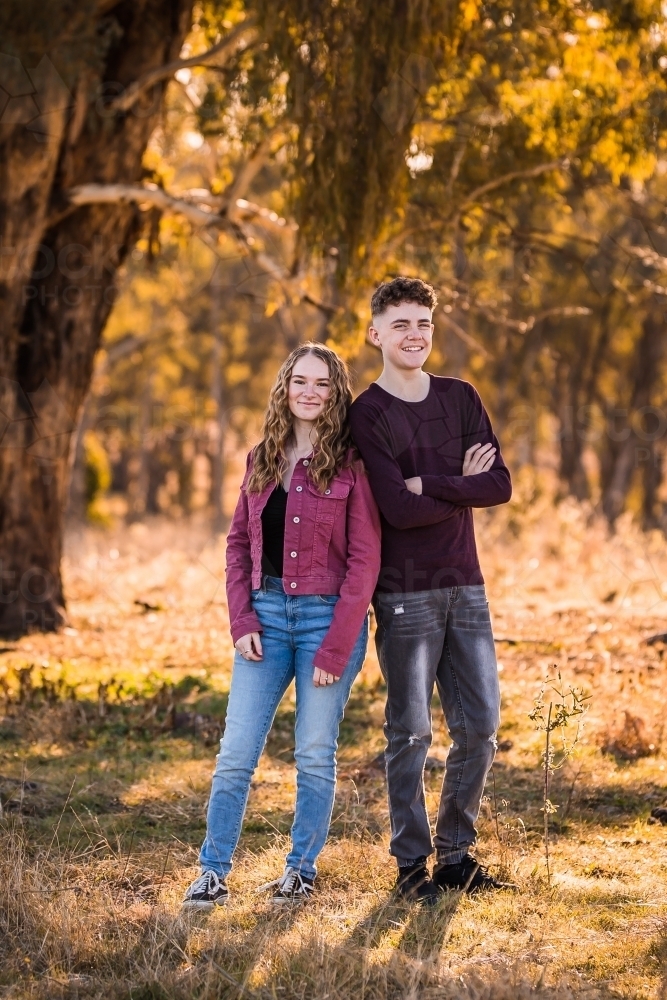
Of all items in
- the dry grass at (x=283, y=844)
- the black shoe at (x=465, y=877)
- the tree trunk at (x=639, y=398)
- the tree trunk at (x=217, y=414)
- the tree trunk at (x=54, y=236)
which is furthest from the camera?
the tree trunk at (x=639, y=398)

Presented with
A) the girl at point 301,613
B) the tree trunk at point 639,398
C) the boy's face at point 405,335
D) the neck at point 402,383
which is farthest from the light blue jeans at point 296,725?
the tree trunk at point 639,398

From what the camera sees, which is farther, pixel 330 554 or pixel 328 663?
pixel 330 554

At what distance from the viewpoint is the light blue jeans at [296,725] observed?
13.5 feet

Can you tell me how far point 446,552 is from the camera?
165 inches

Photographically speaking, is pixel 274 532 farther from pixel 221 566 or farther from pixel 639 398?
pixel 639 398

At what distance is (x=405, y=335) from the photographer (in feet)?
13.8

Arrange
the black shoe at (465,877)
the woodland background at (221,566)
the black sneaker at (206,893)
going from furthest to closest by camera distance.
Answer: the black shoe at (465,877), the black sneaker at (206,893), the woodland background at (221,566)

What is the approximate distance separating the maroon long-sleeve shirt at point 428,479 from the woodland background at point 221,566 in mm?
1216

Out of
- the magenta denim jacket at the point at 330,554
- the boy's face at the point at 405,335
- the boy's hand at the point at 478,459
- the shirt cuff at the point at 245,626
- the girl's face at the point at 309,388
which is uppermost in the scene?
the boy's face at the point at 405,335

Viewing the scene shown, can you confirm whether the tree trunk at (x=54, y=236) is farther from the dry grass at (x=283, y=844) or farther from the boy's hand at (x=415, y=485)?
the boy's hand at (x=415, y=485)

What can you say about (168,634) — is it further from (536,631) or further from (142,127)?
(142,127)

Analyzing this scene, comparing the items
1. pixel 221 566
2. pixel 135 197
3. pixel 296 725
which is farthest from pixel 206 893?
pixel 221 566

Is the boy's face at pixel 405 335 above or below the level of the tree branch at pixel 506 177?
below

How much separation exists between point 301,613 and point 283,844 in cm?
132
